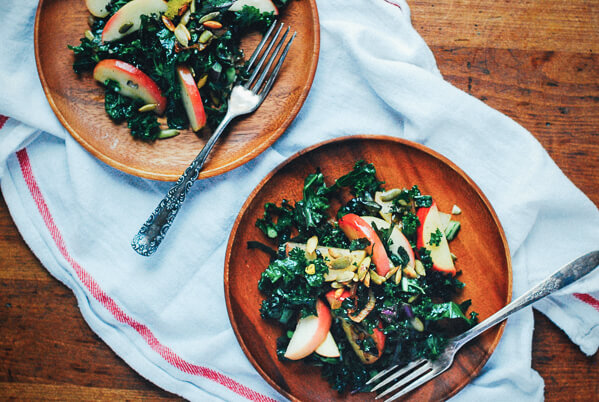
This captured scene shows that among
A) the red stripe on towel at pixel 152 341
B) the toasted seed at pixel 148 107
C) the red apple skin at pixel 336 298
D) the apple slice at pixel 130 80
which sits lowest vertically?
the red stripe on towel at pixel 152 341

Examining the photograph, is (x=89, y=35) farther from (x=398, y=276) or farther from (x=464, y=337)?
(x=464, y=337)

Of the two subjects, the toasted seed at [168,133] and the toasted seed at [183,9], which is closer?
the toasted seed at [183,9]

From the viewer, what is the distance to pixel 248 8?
181cm

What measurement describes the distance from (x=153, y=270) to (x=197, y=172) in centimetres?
52

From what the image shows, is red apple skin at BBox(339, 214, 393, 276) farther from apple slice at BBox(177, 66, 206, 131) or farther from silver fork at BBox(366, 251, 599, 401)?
apple slice at BBox(177, 66, 206, 131)

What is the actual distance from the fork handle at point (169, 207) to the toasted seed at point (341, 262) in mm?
659

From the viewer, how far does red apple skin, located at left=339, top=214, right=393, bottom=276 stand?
5.44 feet

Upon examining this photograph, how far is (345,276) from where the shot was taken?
165cm

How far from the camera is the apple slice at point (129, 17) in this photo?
1.77 metres

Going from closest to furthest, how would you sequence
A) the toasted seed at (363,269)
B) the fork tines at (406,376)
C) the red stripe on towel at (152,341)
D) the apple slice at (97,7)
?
the toasted seed at (363,269), the fork tines at (406,376), the apple slice at (97,7), the red stripe on towel at (152,341)

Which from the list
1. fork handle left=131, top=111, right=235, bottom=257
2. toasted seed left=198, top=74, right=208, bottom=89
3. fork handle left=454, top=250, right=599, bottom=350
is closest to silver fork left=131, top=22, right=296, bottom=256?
fork handle left=131, top=111, right=235, bottom=257

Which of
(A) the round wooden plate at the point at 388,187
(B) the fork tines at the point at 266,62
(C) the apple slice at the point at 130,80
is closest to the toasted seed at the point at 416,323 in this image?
(A) the round wooden plate at the point at 388,187

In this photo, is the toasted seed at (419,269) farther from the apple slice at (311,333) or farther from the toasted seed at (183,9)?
the toasted seed at (183,9)

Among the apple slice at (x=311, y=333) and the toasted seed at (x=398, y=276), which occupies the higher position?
the toasted seed at (x=398, y=276)
